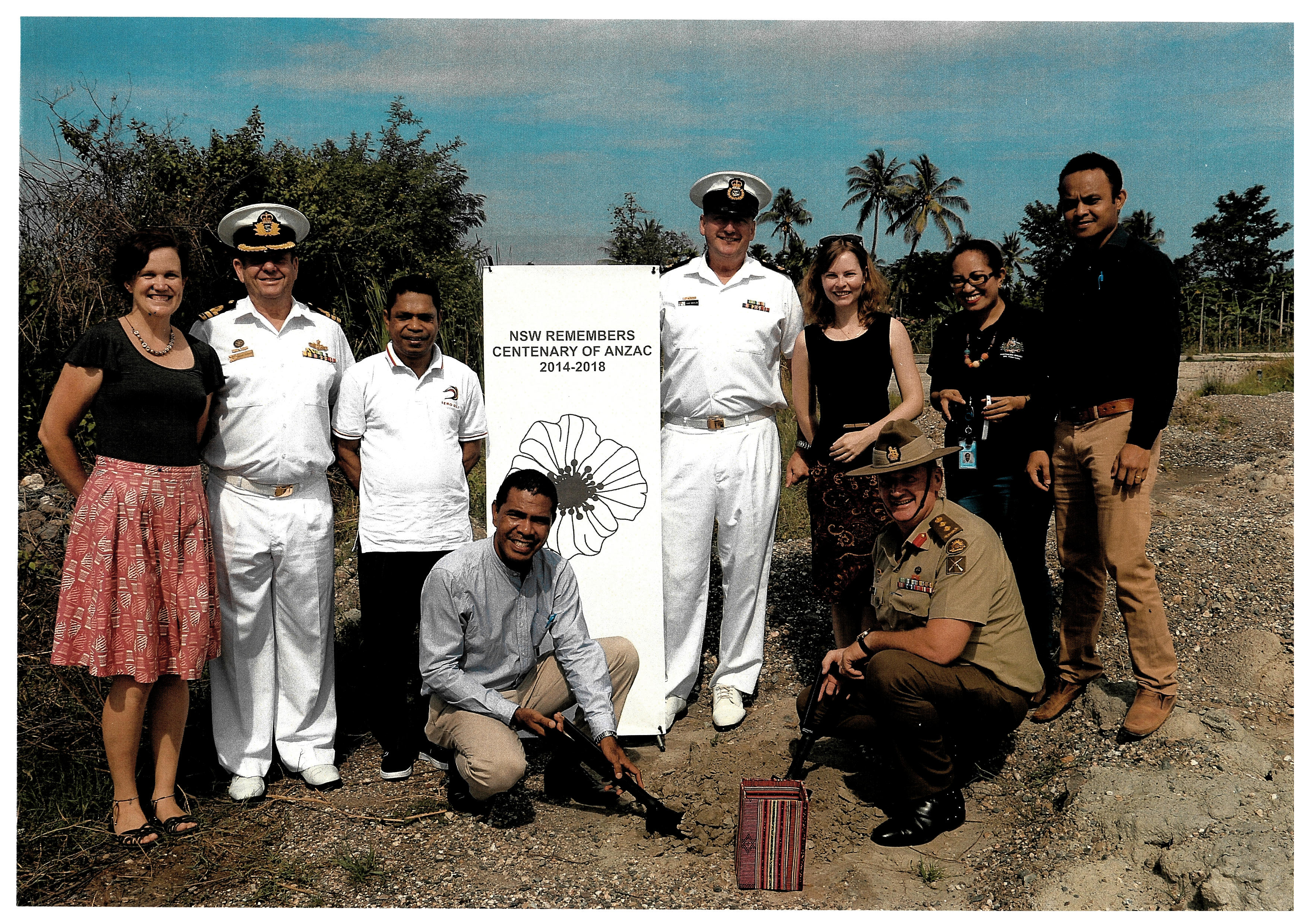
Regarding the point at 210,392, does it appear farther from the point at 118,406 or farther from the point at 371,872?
the point at 371,872

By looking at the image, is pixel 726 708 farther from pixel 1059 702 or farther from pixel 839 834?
pixel 1059 702

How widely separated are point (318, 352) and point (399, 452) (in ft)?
1.59

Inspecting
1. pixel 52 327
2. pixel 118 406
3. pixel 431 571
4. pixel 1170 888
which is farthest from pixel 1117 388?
pixel 52 327

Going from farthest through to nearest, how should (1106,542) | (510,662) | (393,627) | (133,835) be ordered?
(393,627)
(1106,542)
(510,662)
(133,835)

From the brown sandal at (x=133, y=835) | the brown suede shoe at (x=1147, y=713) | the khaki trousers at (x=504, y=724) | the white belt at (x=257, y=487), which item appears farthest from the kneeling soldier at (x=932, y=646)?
the brown sandal at (x=133, y=835)

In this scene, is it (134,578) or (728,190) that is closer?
(134,578)

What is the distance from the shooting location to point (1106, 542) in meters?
3.72

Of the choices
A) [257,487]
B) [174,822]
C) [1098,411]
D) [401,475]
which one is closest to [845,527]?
[1098,411]

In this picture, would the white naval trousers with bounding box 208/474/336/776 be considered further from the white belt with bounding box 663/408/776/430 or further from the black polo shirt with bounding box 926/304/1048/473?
the black polo shirt with bounding box 926/304/1048/473

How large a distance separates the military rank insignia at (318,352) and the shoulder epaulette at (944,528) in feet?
7.60

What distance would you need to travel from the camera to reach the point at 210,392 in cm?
352

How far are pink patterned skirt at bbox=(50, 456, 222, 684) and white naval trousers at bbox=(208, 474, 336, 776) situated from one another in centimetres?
21

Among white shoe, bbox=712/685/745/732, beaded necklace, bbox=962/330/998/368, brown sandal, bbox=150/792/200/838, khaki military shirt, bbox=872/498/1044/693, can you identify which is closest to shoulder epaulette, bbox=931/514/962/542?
khaki military shirt, bbox=872/498/1044/693

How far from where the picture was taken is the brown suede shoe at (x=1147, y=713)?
3.79m
